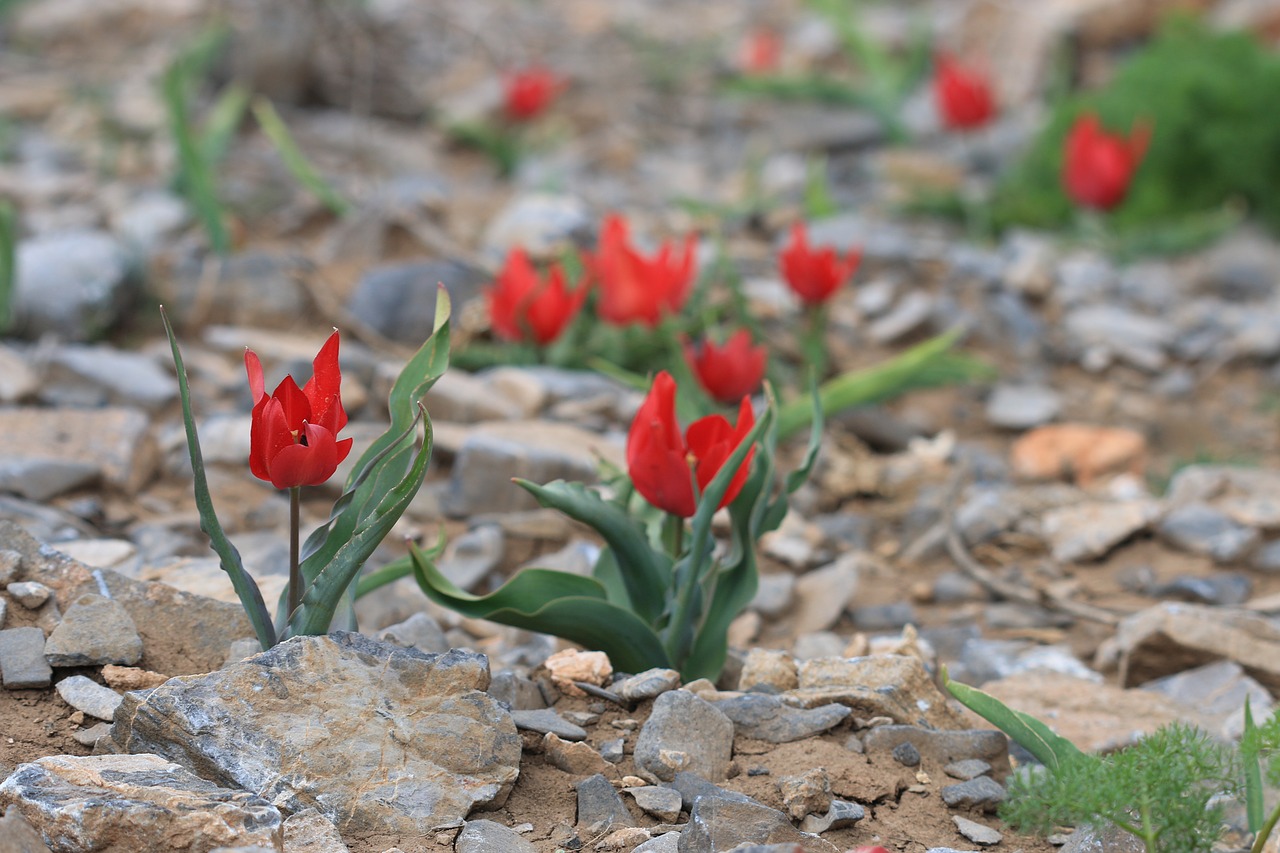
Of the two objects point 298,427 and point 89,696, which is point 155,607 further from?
point 298,427

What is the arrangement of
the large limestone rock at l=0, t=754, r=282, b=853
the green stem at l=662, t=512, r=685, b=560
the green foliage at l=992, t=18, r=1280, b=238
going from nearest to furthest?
the large limestone rock at l=0, t=754, r=282, b=853
the green stem at l=662, t=512, r=685, b=560
the green foliage at l=992, t=18, r=1280, b=238

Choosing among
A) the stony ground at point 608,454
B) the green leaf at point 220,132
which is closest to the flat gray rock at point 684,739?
the stony ground at point 608,454

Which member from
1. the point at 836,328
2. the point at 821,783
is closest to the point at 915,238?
the point at 836,328

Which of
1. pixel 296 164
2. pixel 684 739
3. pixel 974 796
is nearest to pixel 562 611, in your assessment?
pixel 684 739

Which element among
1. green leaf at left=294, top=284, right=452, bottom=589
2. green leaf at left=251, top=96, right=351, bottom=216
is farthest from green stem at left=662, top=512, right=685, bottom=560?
green leaf at left=251, top=96, right=351, bottom=216

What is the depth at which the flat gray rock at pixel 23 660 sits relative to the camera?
1.60 m

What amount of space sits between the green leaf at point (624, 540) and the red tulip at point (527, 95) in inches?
142

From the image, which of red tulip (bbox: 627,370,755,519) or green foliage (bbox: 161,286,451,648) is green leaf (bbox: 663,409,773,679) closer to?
red tulip (bbox: 627,370,755,519)

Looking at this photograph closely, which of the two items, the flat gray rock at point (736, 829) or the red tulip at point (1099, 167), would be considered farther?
the red tulip at point (1099, 167)

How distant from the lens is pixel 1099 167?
4.29m

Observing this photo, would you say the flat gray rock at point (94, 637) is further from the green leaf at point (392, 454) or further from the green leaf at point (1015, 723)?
the green leaf at point (1015, 723)

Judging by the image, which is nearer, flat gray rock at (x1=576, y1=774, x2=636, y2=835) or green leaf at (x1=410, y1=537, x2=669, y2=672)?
flat gray rock at (x1=576, y1=774, x2=636, y2=835)

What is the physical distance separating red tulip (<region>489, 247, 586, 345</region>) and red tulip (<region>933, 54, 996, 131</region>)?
2.52m

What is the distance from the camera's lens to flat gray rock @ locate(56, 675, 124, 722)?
62.1 inches
